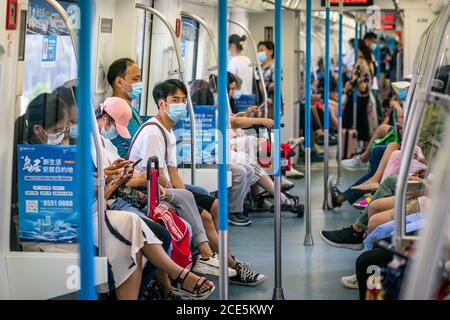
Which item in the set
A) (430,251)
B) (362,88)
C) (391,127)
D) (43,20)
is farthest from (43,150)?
(362,88)

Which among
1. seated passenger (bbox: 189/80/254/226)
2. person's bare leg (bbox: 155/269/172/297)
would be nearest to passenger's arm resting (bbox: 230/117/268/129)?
seated passenger (bbox: 189/80/254/226)

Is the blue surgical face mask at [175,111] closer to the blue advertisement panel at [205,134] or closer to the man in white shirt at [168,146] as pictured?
the man in white shirt at [168,146]

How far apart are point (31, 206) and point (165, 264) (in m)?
0.80

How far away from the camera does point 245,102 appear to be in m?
10.7

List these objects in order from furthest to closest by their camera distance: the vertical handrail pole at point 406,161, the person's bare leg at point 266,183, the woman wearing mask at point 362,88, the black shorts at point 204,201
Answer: the woman wearing mask at point 362,88 → the person's bare leg at point 266,183 → the black shorts at point 204,201 → the vertical handrail pole at point 406,161

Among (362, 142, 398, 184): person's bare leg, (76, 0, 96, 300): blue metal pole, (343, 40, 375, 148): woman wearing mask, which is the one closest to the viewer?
(76, 0, 96, 300): blue metal pole

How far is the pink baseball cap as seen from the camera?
6.26 metres

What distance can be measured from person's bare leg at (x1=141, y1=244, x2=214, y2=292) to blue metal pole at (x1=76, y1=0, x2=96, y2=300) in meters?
1.50

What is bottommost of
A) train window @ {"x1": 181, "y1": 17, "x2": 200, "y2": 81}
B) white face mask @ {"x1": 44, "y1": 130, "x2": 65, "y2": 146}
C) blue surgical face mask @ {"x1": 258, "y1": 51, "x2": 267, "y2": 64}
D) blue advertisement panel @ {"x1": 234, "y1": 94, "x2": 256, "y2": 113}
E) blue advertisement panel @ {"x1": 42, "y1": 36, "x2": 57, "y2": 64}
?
white face mask @ {"x1": 44, "y1": 130, "x2": 65, "y2": 146}

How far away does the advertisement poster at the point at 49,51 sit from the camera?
5.46m

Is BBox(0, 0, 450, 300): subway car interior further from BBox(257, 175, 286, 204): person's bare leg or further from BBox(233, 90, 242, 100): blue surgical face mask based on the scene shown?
BBox(233, 90, 242, 100): blue surgical face mask

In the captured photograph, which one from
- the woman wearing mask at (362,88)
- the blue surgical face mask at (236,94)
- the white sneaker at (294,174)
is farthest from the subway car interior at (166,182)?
the woman wearing mask at (362,88)
